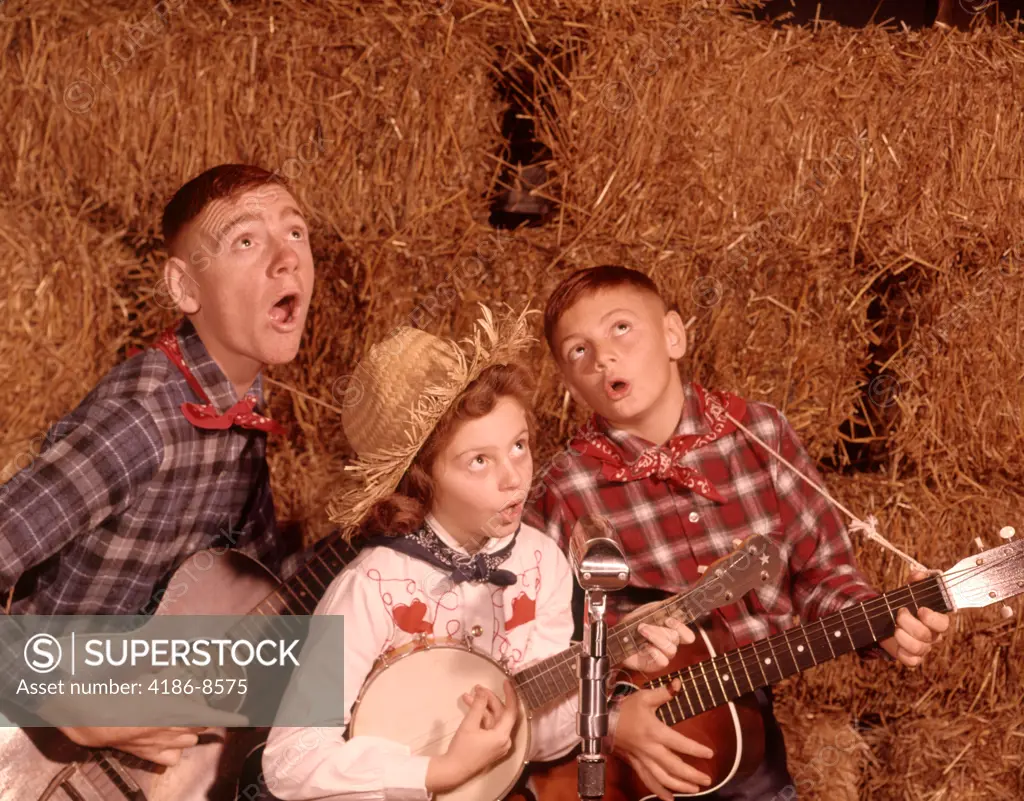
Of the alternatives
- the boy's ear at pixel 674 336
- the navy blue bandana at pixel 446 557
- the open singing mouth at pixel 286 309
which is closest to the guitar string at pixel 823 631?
the navy blue bandana at pixel 446 557

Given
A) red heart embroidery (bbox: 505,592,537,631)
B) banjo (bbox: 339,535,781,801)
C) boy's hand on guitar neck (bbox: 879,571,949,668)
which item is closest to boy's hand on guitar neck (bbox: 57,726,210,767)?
banjo (bbox: 339,535,781,801)

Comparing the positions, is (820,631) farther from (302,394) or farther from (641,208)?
(302,394)

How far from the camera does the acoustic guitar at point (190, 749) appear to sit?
193 cm

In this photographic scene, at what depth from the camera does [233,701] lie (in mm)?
2021

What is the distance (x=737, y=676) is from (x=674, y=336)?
0.65 metres

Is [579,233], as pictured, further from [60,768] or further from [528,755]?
[60,768]

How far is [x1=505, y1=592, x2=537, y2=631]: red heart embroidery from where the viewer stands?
1.96m

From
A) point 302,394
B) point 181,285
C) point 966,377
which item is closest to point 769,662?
point 966,377

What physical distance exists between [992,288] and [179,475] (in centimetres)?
177

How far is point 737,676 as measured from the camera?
1971 mm

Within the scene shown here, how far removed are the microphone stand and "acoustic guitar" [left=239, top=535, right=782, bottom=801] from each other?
0.63 feet

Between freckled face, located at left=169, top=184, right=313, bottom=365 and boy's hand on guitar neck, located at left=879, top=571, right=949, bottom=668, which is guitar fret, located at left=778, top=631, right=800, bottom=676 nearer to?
boy's hand on guitar neck, located at left=879, top=571, right=949, bottom=668

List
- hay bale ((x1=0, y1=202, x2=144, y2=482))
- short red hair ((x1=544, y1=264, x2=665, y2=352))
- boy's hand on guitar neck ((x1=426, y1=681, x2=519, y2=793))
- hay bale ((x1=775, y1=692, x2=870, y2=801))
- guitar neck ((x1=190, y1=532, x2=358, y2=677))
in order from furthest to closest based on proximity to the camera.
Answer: hay bale ((x1=775, y1=692, x2=870, y2=801)) → hay bale ((x1=0, y1=202, x2=144, y2=482)) → short red hair ((x1=544, y1=264, x2=665, y2=352)) → guitar neck ((x1=190, y1=532, x2=358, y2=677)) → boy's hand on guitar neck ((x1=426, y1=681, x2=519, y2=793))

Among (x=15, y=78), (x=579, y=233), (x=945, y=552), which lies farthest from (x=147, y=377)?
(x=945, y=552)
